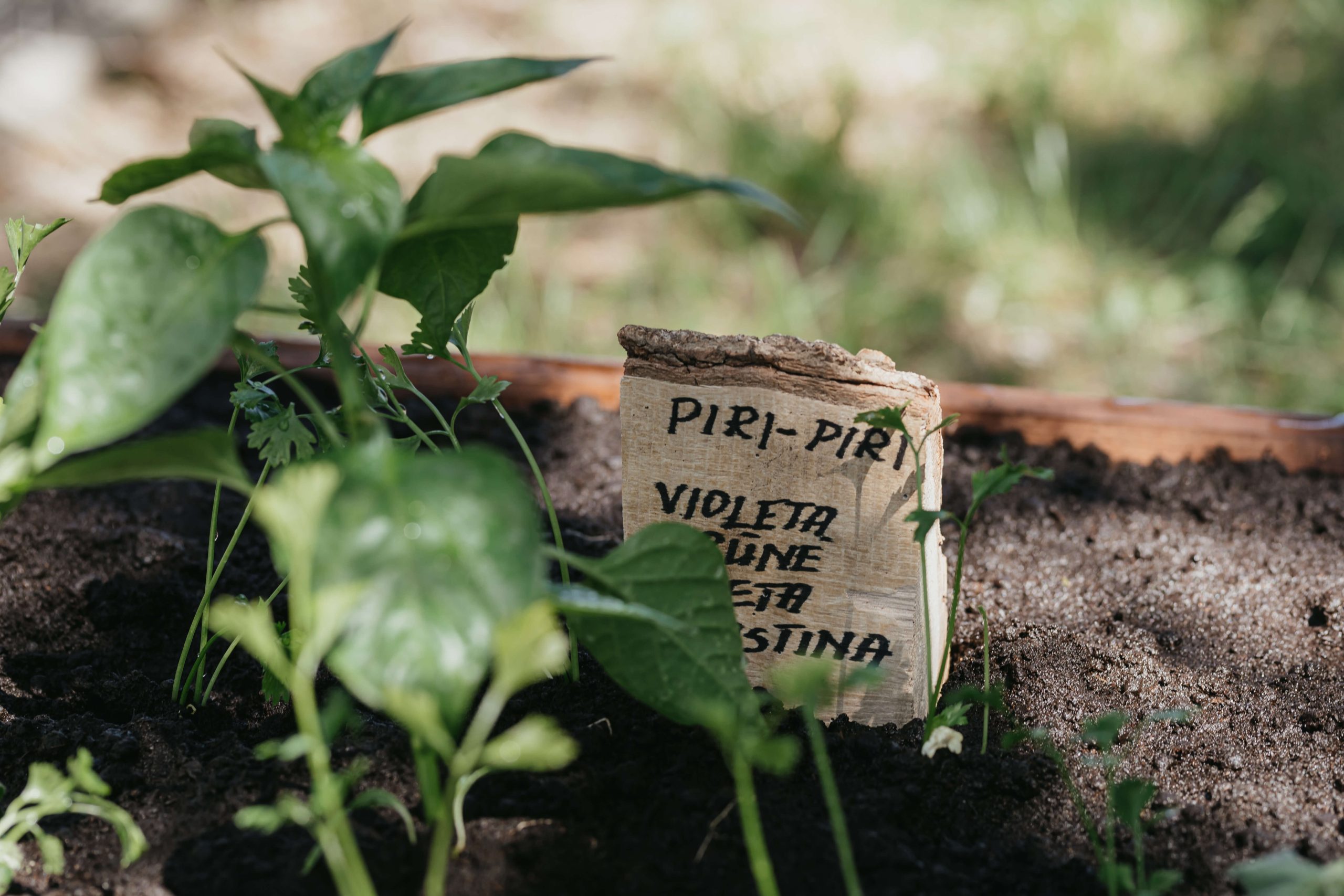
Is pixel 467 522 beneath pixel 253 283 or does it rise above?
beneath

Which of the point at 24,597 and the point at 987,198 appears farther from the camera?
the point at 987,198

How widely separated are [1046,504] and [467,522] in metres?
1.12

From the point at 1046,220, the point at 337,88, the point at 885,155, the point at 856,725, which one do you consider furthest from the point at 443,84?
the point at 885,155

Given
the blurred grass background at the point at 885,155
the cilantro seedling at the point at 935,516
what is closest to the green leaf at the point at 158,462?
the cilantro seedling at the point at 935,516

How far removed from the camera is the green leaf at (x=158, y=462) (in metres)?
0.67

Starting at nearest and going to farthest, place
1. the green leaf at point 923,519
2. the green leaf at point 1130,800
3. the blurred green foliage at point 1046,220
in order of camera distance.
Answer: the green leaf at point 1130,800 → the green leaf at point 923,519 → the blurred green foliage at point 1046,220

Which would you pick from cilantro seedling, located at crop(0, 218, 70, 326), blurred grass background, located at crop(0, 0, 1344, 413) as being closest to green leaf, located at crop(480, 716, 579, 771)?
cilantro seedling, located at crop(0, 218, 70, 326)

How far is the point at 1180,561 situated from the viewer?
1.38m

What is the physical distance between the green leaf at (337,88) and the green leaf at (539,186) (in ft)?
0.27

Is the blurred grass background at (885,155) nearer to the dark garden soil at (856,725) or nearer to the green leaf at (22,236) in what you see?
the dark garden soil at (856,725)

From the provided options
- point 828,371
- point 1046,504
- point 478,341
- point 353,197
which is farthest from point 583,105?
point 353,197

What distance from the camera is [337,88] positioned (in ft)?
2.44

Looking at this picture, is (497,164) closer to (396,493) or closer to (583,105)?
(396,493)

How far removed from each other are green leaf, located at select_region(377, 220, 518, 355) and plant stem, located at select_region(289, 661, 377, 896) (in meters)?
0.37
